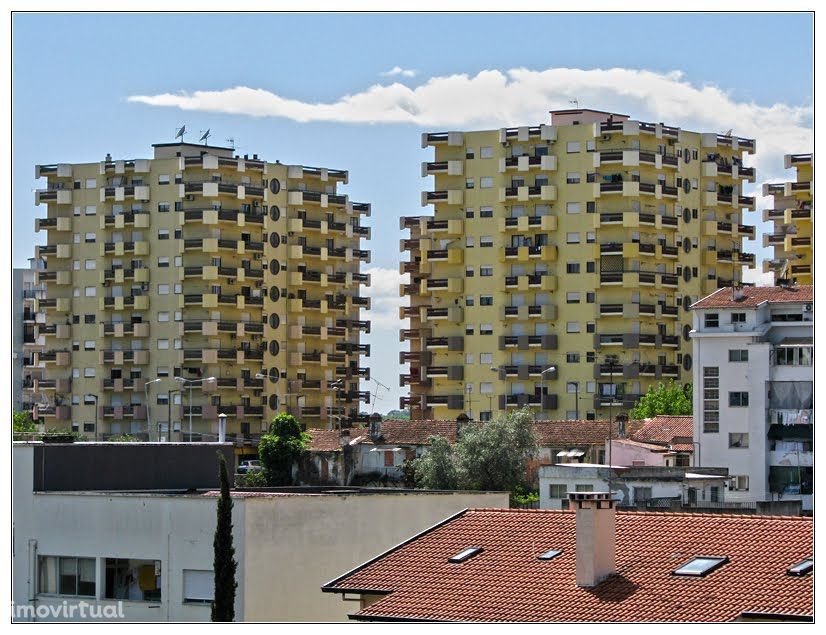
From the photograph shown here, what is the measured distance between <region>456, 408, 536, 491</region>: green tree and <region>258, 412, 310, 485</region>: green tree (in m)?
14.4

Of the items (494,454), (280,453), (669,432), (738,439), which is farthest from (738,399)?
(280,453)

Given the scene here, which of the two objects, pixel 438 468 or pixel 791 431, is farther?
pixel 791 431

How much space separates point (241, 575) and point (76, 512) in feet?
16.0

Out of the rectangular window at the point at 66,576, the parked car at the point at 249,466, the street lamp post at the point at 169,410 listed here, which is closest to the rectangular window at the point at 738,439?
the parked car at the point at 249,466

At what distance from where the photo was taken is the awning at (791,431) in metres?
92.0

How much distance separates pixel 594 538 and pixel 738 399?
65.2 meters

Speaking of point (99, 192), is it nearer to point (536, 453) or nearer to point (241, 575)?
point (536, 453)

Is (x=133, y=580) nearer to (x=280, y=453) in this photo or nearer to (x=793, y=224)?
(x=280, y=453)

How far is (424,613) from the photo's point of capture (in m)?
30.7

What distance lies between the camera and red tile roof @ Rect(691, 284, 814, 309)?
3821 inches

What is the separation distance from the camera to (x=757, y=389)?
9444cm

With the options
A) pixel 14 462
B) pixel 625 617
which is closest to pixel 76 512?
pixel 14 462

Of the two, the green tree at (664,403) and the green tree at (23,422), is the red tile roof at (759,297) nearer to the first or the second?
the green tree at (664,403)

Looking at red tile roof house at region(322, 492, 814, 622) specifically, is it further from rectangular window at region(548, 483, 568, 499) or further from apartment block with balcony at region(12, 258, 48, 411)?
apartment block with balcony at region(12, 258, 48, 411)
